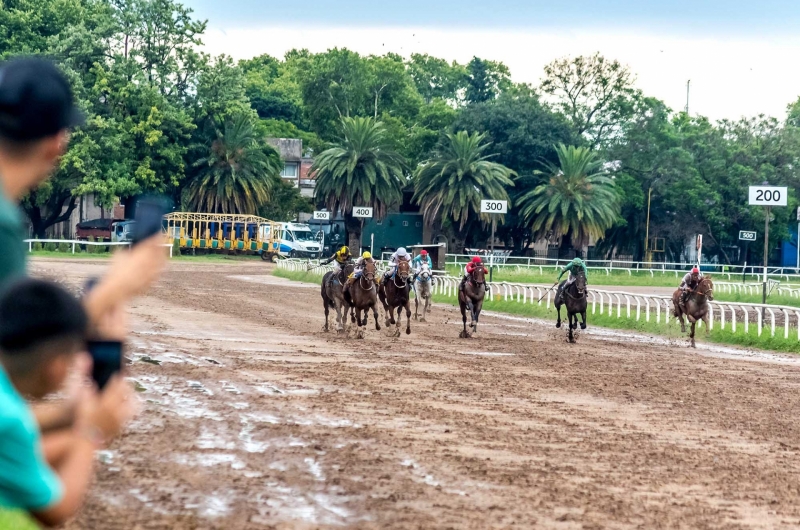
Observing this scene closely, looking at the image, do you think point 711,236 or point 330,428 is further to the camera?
point 711,236

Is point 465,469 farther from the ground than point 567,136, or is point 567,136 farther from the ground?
point 567,136

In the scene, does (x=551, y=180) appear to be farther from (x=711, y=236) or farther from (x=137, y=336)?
(x=137, y=336)

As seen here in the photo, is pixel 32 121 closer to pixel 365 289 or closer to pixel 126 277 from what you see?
pixel 126 277

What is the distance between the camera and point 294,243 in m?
74.1

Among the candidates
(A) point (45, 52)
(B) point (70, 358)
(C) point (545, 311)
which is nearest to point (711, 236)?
(A) point (45, 52)

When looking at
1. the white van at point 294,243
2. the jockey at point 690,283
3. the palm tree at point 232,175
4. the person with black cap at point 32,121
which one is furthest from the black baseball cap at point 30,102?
the palm tree at point 232,175

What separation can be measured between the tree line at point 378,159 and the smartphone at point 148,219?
6471 cm

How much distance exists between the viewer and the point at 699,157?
81.1 meters

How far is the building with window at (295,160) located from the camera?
105938mm

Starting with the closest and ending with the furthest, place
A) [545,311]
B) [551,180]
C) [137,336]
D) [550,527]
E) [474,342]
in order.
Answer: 1. [550,527]
2. [137,336]
3. [474,342]
4. [545,311]
5. [551,180]

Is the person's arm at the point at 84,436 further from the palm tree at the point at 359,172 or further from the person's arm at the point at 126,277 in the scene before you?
the palm tree at the point at 359,172

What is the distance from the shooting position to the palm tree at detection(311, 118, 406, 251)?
76.9 metres

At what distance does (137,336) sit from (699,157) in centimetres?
6468

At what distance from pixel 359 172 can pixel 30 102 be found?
74.5 meters
